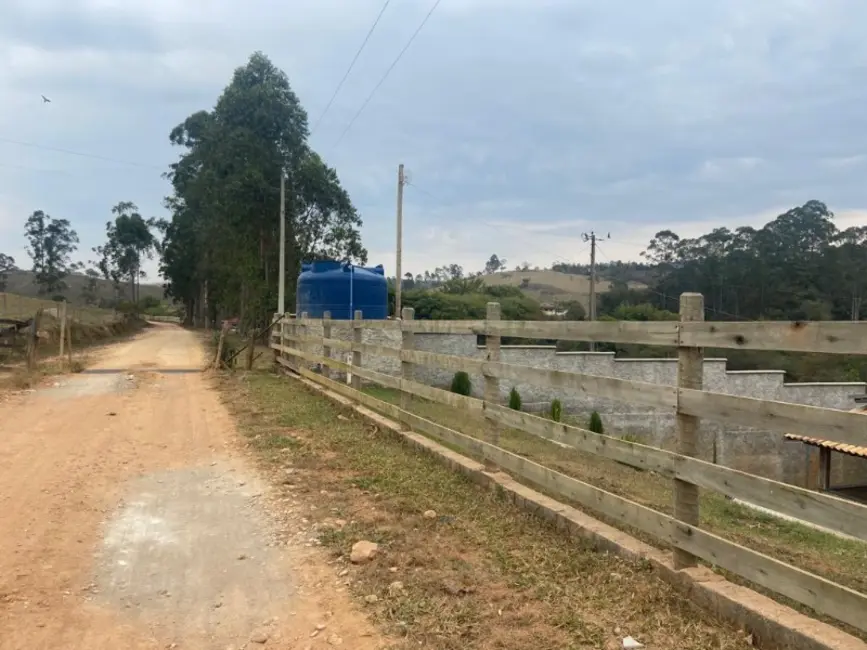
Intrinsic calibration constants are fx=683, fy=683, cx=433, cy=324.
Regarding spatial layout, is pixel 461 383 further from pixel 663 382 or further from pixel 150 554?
pixel 150 554

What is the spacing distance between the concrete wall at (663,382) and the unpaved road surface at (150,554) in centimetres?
1487

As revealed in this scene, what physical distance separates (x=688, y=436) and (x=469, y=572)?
1.47 metres

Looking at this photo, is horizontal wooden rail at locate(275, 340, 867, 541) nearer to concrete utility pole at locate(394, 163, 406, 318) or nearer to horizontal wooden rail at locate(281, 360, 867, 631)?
horizontal wooden rail at locate(281, 360, 867, 631)

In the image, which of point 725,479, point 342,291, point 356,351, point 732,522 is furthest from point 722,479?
point 342,291

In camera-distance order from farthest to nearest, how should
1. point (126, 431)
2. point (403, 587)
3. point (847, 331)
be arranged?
point (126, 431)
point (403, 587)
point (847, 331)

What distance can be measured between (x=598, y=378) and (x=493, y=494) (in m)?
1.69

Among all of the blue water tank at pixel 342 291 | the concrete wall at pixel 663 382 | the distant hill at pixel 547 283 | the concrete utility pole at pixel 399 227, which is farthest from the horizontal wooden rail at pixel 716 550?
the distant hill at pixel 547 283

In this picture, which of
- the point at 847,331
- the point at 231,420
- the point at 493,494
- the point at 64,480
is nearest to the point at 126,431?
the point at 231,420

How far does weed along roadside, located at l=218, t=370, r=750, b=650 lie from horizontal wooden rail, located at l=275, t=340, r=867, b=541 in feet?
1.95

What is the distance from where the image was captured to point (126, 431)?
29.5 ft

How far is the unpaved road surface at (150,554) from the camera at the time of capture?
3.37 m

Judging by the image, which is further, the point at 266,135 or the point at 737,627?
the point at 266,135

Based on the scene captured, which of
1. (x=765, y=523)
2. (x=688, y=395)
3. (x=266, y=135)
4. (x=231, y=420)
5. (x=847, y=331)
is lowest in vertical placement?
(x=765, y=523)

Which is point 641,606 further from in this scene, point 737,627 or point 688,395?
point 688,395
